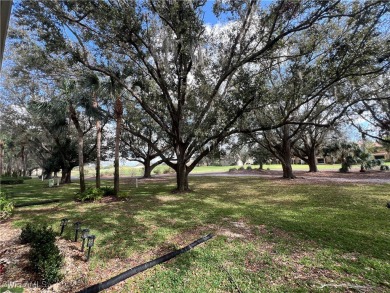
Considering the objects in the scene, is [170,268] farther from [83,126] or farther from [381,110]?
[83,126]

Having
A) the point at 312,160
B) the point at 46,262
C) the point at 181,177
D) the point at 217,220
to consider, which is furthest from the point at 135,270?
the point at 312,160

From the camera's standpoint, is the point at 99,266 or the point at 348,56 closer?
the point at 99,266

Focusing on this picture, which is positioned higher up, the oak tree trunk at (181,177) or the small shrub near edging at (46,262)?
the oak tree trunk at (181,177)

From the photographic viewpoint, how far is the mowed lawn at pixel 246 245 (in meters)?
2.66

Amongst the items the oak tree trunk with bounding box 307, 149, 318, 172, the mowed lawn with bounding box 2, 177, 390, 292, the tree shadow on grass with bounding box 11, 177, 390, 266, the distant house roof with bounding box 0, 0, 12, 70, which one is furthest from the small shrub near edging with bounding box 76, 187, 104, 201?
the oak tree trunk with bounding box 307, 149, 318, 172

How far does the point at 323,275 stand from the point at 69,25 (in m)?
9.95

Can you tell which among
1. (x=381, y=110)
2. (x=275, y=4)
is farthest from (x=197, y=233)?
(x=381, y=110)

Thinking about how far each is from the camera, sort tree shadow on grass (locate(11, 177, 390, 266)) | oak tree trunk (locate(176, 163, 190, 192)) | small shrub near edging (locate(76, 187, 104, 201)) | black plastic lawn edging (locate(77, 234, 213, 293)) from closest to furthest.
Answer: black plastic lawn edging (locate(77, 234, 213, 293)) → tree shadow on grass (locate(11, 177, 390, 266)) → small shrub near edging (locate(76, 187, 104, 201)) → oak tree trunk (locate(176, 163, 190, 192))

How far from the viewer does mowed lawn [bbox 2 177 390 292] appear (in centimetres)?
266

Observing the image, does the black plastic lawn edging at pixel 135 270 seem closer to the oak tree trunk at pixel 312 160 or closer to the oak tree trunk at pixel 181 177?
the oak tree trunk at pixel 181 177

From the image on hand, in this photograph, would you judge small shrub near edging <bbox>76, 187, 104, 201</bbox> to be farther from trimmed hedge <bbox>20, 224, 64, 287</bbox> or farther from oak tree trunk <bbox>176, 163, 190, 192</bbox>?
trimmed hedge <bbox>20, 224, 64, 287</bbox>

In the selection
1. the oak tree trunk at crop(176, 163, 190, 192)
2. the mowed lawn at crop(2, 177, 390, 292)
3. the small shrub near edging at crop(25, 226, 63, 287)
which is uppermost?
the oak tree trunk at crop(176, 163, 190, 192)

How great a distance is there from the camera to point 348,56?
25.0 ft

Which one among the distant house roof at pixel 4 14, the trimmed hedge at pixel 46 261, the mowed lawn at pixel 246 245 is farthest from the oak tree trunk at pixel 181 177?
the distant house roof at pixel 4 14
